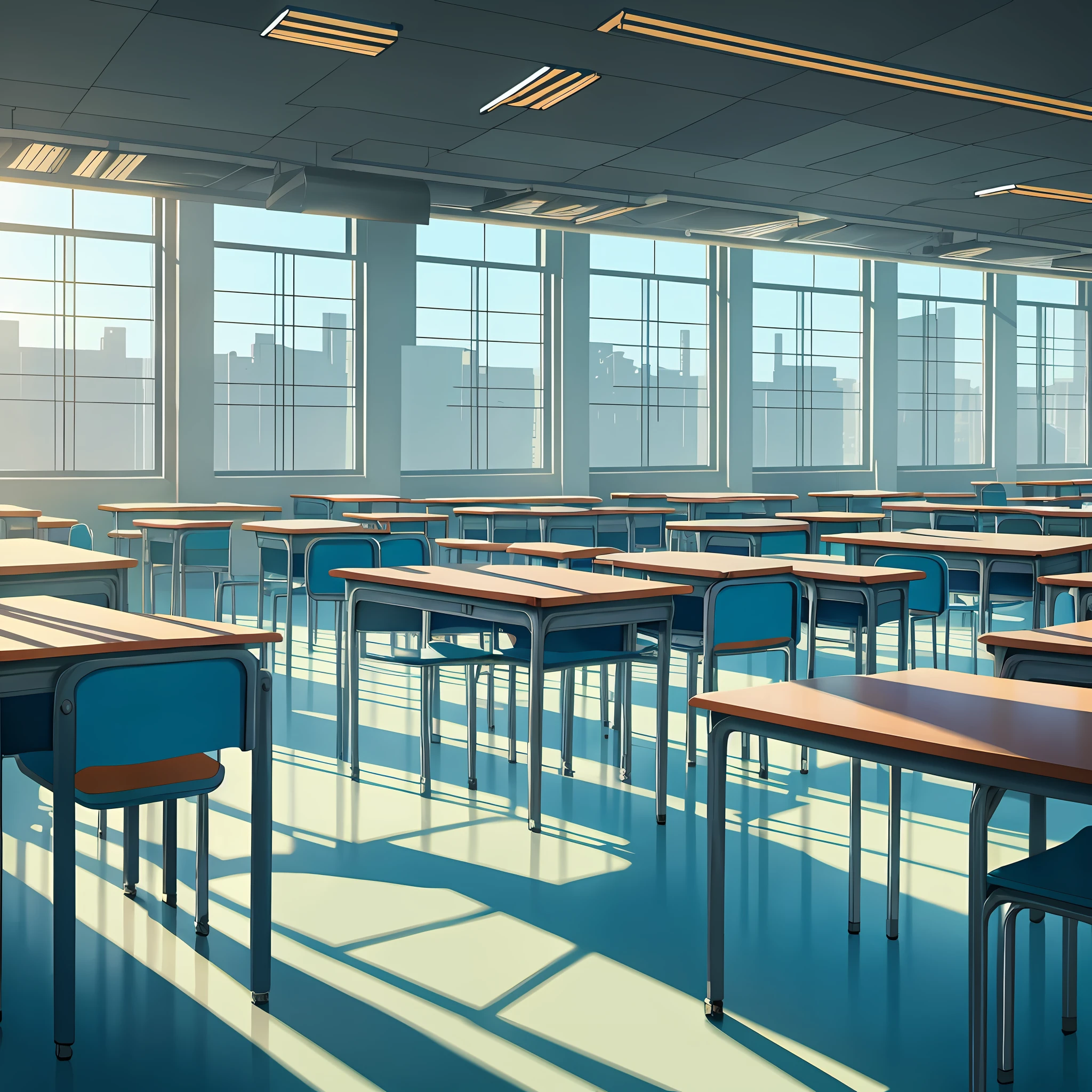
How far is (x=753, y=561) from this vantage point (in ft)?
14.6

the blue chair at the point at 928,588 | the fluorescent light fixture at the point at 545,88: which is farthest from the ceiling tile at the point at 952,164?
the blue chair at the point at 928,588

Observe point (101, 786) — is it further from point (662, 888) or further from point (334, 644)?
point (334, 644)

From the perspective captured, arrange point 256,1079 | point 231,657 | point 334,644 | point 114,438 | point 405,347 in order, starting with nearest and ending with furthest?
point 256,1079
point 231,657
point 334,644
point 114,438
point 405,347

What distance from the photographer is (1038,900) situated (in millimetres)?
1642

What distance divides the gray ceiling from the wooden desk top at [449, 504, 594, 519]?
2296mm

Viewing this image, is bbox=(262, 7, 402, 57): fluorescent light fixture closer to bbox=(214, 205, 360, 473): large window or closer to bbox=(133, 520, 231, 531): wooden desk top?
bbox=(133, 520, 231, 531): wooden desk top

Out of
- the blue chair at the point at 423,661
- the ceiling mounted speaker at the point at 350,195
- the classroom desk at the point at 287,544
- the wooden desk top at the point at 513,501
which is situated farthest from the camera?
the wooden desk top at the point at 513,501

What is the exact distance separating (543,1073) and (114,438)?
9234 millimetres

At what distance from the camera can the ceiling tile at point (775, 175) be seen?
7.86 m

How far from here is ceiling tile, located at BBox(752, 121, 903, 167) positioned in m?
6.88

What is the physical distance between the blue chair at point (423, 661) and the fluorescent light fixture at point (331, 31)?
8.57 ft

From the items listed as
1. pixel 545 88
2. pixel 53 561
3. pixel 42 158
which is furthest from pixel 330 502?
pixel 53 561

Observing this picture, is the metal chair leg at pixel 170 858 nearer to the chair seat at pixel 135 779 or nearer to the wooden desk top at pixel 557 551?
the chair seat at pixel 135 779

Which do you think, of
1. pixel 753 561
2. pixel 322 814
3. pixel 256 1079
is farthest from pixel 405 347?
pixel 256 1079
